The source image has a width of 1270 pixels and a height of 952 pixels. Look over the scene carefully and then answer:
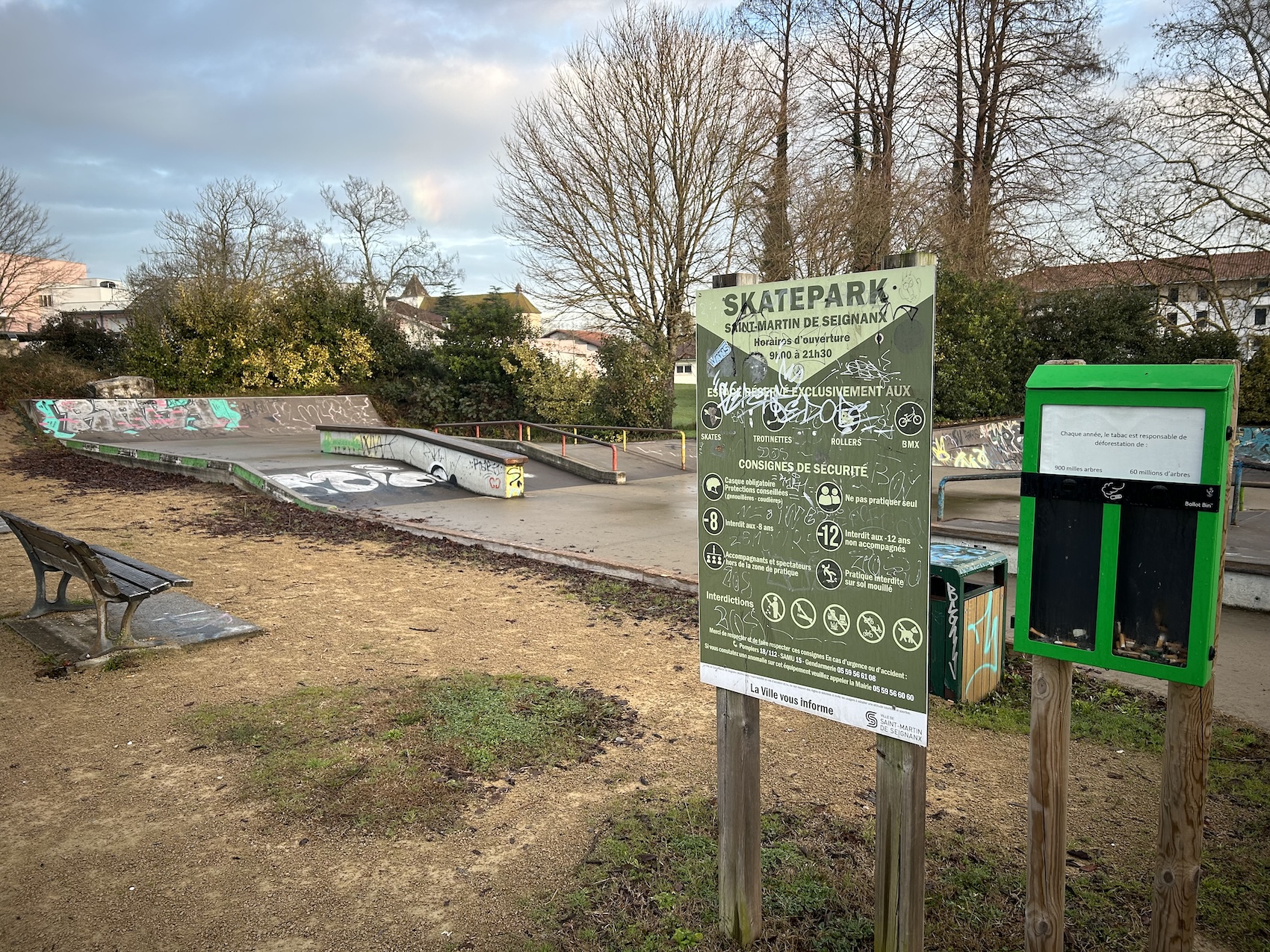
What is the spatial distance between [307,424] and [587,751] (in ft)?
74.3

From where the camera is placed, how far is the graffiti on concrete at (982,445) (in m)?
20.0

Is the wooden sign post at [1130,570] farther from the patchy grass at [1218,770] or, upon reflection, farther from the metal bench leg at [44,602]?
the metal bench leg at [44,602]

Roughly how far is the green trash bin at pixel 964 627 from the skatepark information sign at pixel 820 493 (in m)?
2.32

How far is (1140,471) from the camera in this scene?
2184 millimetres

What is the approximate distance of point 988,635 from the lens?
15.6 feet

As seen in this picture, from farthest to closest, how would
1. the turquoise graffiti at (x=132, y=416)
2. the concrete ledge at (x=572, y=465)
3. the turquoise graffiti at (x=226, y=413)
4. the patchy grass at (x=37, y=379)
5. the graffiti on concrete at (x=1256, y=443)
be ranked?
the turquoise graffiti at (x=226, y=413)
the patchy grass at (x=37, y=379)
the turquoise graffiti at (x=132, y=416)
the graffiti on concrete at (x=1256, y=443)
the concrete ledge at (x=572, y=465)

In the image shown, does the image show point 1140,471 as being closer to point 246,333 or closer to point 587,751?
point 587,751

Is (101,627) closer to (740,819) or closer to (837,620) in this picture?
(740,819)

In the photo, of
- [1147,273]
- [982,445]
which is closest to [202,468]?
[982,445]

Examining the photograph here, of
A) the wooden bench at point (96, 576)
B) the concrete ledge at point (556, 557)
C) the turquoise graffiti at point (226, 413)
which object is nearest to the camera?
the wooden bench at point (96, 576)

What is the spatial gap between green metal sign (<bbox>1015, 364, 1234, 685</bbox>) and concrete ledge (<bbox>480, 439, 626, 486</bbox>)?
41.3ft

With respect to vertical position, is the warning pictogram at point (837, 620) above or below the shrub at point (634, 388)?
below

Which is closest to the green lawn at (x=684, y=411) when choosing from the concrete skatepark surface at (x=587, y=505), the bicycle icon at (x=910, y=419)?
the concrete skatepark surface at (x=587, y=505)

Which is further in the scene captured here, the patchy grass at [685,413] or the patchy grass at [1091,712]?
the patchy grass at [685,413]
